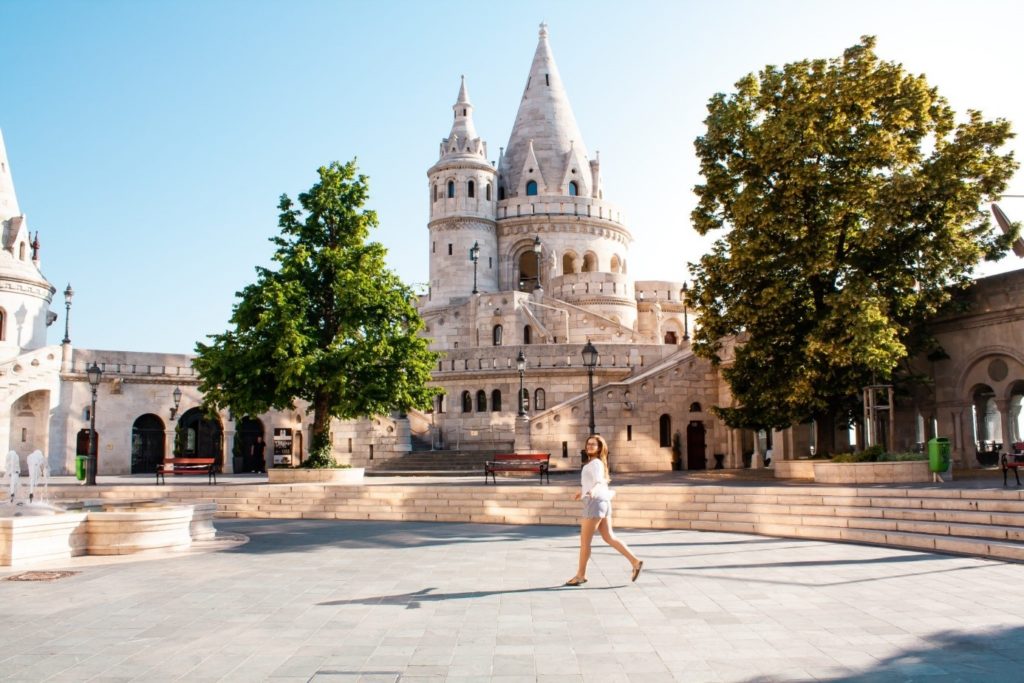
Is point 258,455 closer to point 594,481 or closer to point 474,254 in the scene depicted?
point 474,254

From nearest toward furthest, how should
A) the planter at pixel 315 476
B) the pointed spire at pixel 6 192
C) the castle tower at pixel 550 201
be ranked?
the planter at pixel 315 476, the pointed spire at pixel 6 192, the castle tower at pixel 550 201

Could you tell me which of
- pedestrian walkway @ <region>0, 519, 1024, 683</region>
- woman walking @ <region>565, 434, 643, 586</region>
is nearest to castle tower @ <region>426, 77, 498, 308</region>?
pedestrian walkway @ <region>0, 519, 1024, 683</region>

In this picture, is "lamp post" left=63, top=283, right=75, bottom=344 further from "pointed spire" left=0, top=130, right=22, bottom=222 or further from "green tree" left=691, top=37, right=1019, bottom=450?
"green tree" left=691, top=37, right=1019, bottom=450

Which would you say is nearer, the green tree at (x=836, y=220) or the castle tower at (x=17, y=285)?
the green tree at (x=836, y=220)

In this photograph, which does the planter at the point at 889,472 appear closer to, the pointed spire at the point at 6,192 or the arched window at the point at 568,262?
the pointed spire at the point at 6,192


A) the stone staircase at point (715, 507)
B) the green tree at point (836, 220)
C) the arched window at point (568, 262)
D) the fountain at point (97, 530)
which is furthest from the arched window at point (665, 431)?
the arched window at point (568, 262)

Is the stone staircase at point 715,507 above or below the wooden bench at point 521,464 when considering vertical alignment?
below

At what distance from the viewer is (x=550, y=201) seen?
5453 cm

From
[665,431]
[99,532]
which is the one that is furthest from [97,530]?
[665,431]

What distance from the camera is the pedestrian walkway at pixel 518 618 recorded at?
6246 millimetres

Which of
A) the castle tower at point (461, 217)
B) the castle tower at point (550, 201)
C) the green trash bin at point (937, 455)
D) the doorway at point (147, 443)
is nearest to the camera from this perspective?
the green trash bin at point (937, 455)

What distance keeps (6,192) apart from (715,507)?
3477 centimetres

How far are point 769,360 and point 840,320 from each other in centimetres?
249

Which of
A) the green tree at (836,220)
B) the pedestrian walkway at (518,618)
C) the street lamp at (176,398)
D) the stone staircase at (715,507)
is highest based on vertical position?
the green tree at (836,220)
